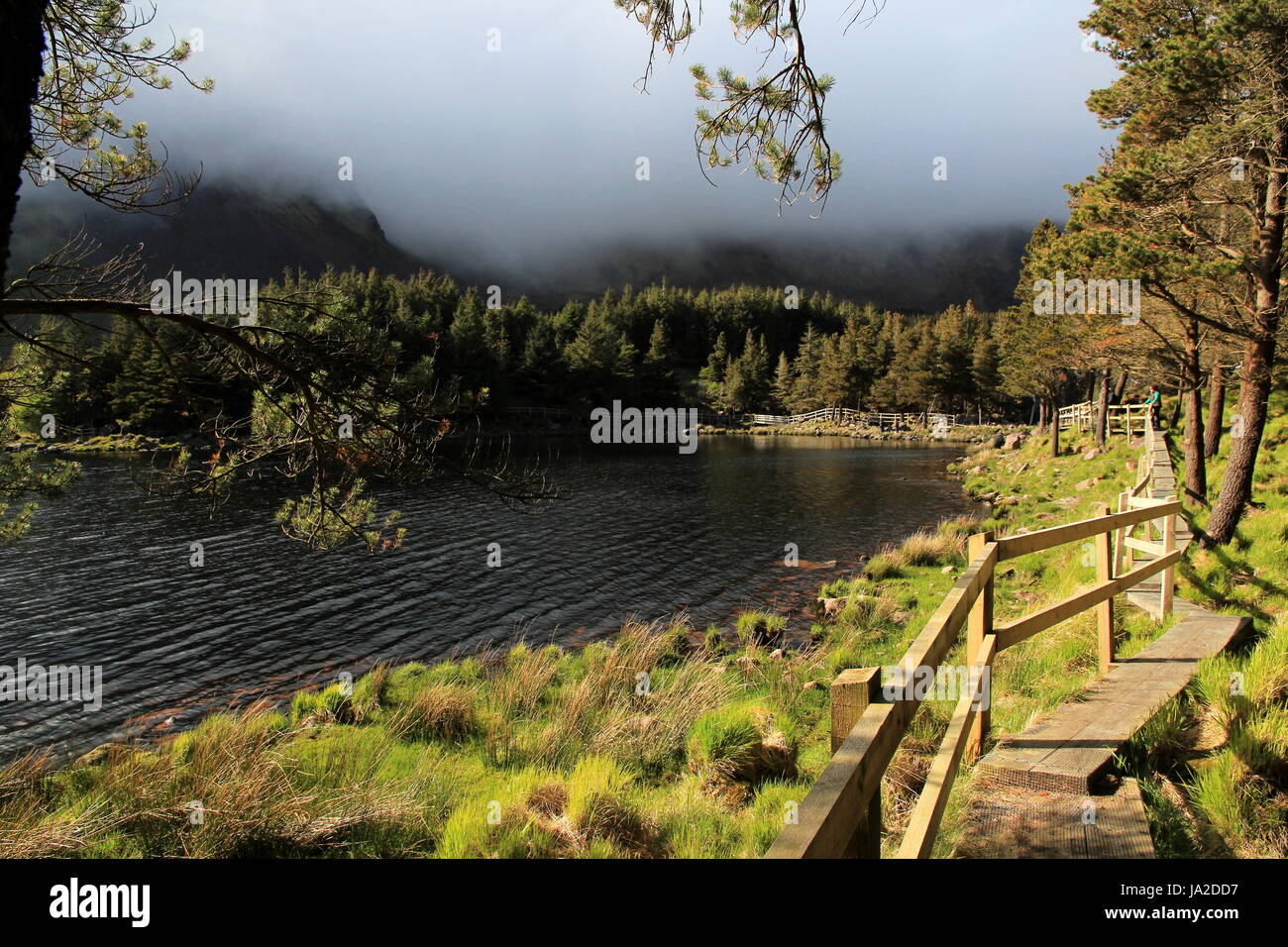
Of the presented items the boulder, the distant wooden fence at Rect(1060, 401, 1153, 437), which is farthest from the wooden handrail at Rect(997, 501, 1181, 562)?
the distant wooden fence at Rect(1060, 401, 1153, 437)

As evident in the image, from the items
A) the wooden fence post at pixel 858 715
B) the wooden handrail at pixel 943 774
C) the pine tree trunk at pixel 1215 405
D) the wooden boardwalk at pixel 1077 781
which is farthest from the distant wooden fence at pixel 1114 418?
the wooden fence post at pixel 858 715

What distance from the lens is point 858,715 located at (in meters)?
2.85

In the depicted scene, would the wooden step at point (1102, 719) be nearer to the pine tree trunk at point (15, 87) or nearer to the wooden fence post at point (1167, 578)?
the wooden fence post at point (1167, 578)

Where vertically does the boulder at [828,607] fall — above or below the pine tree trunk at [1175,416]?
below

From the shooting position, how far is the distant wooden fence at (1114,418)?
3508 centimetres

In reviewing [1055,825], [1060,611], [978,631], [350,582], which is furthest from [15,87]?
A: [350,582]

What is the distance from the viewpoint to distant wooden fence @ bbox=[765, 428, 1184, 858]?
2.22 metres

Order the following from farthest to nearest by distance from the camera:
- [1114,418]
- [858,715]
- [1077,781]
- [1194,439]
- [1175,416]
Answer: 1. [1114,418]
2. [1175,416]
3. [1194,439]
4. [1077,781]
5. [858,715]

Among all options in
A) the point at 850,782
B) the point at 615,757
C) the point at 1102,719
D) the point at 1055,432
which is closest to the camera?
the point at 850,782

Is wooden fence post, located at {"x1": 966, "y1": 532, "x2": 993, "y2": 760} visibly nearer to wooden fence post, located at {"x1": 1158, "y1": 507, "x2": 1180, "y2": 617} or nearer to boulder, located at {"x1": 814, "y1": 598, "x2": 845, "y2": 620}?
wooden fence post, located at {"x1": 1158, "y1": 507, "x2": 1180, "y2": 617}

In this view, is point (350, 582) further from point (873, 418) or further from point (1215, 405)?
point (873, 418)

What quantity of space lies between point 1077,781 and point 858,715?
2.58 m

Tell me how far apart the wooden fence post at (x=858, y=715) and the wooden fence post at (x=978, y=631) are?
95.5 inches

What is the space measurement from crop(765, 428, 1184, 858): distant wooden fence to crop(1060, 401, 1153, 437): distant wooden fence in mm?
27167
